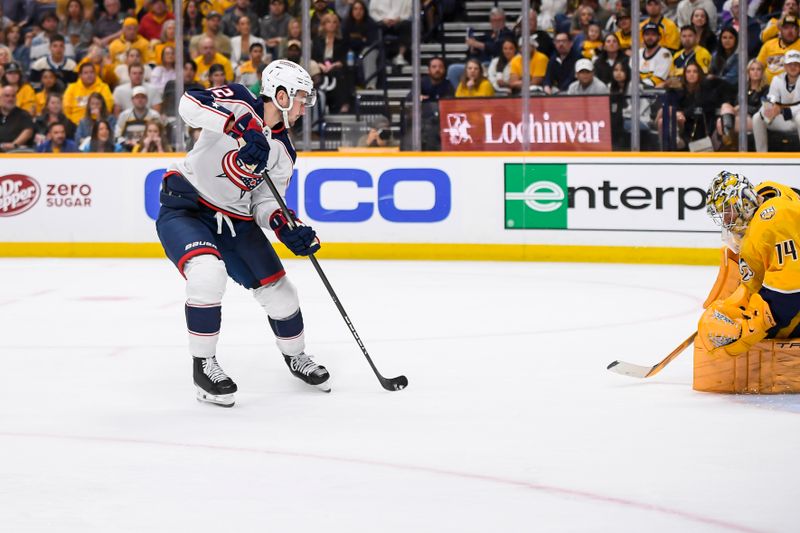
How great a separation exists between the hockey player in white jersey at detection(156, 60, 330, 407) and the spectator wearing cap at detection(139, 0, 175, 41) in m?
5.67

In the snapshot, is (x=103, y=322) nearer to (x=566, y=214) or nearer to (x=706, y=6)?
(x=566, y=214)

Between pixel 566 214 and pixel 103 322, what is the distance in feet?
13.0

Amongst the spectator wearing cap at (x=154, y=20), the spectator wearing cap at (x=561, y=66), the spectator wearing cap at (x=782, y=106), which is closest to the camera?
the spectator wearing cap at (x=782, y=106)

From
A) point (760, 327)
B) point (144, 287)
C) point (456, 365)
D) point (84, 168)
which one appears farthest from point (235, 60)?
point (760, 327)

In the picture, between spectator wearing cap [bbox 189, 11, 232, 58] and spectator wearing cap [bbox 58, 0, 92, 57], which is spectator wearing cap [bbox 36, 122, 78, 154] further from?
spectator wearing cap [bbox 189, 11, 232, 58]

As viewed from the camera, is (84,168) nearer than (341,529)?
No

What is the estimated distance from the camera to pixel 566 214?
9203mm

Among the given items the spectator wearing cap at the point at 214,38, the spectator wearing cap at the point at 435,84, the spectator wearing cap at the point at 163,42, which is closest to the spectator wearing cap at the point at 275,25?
the spectator wearing cap at the point at 214,38

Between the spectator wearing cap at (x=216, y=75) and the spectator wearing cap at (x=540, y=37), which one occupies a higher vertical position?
the spectator wearing cap at (x=540, y=37)

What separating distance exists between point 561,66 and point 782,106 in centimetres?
161

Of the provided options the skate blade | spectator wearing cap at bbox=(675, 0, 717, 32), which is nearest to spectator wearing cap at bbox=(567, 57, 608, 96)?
spectator wearing cap at bbox=(675, 0, 717, 32)

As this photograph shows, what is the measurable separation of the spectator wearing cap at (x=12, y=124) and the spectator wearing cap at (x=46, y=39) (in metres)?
0.37

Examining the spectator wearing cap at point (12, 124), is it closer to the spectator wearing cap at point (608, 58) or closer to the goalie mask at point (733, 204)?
the spectator wearing cap at point (608, 58)

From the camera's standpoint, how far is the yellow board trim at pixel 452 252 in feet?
29.6
